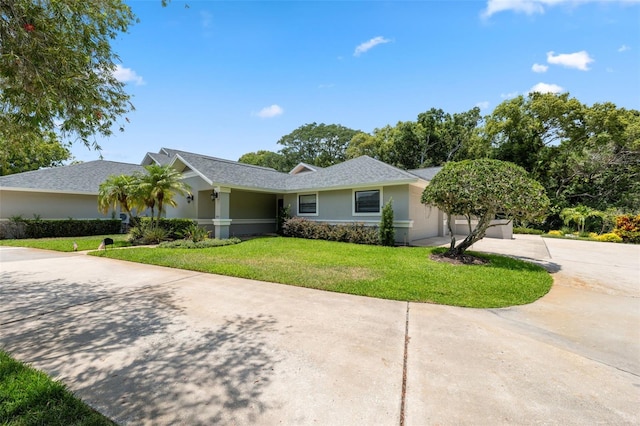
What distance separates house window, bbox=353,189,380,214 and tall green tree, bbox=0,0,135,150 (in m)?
10.5

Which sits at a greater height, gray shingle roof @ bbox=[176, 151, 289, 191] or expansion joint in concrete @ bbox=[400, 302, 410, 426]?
gray shingle roof @ bbox=[176, 151, 289, 191]

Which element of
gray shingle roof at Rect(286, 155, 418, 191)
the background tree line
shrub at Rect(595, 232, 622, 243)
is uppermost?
the background tree line

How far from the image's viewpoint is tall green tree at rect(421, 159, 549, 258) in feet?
26.3

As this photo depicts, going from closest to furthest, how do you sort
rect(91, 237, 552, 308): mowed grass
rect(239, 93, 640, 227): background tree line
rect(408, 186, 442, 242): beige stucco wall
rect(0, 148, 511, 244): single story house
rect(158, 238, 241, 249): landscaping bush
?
rect(91, 237, 552, 308): mowed grass → rect(158, 238, 241, 249): landscaping bush → rect(0, 148, 511, 244): single story house → rect(408, 186, 442, 242): beige stucco wall → rect(239, 93, 640, 227): background tree line

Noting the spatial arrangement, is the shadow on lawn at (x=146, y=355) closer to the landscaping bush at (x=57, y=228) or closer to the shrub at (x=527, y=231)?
the landscaping bush at (x=57, y=228)

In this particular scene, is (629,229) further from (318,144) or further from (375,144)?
(318,144)

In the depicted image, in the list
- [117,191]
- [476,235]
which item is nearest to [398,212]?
[476,235]

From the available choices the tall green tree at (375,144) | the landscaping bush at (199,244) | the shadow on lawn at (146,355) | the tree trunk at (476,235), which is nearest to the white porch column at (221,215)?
the landscaping bush at (199,244)

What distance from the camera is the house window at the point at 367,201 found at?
13.8 meters

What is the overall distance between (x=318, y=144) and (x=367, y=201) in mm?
32530

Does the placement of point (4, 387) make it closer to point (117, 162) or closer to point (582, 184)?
point (117, 162)

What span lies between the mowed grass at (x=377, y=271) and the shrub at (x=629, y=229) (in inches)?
475

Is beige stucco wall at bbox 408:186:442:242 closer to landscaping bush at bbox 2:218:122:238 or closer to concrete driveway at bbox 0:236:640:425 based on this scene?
concrete driveway at bbox 0:236:640:425

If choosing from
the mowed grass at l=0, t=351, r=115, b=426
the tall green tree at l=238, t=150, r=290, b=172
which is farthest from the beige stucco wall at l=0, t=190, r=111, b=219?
the tall green tree at l=238, t=150, r=290, b=172
